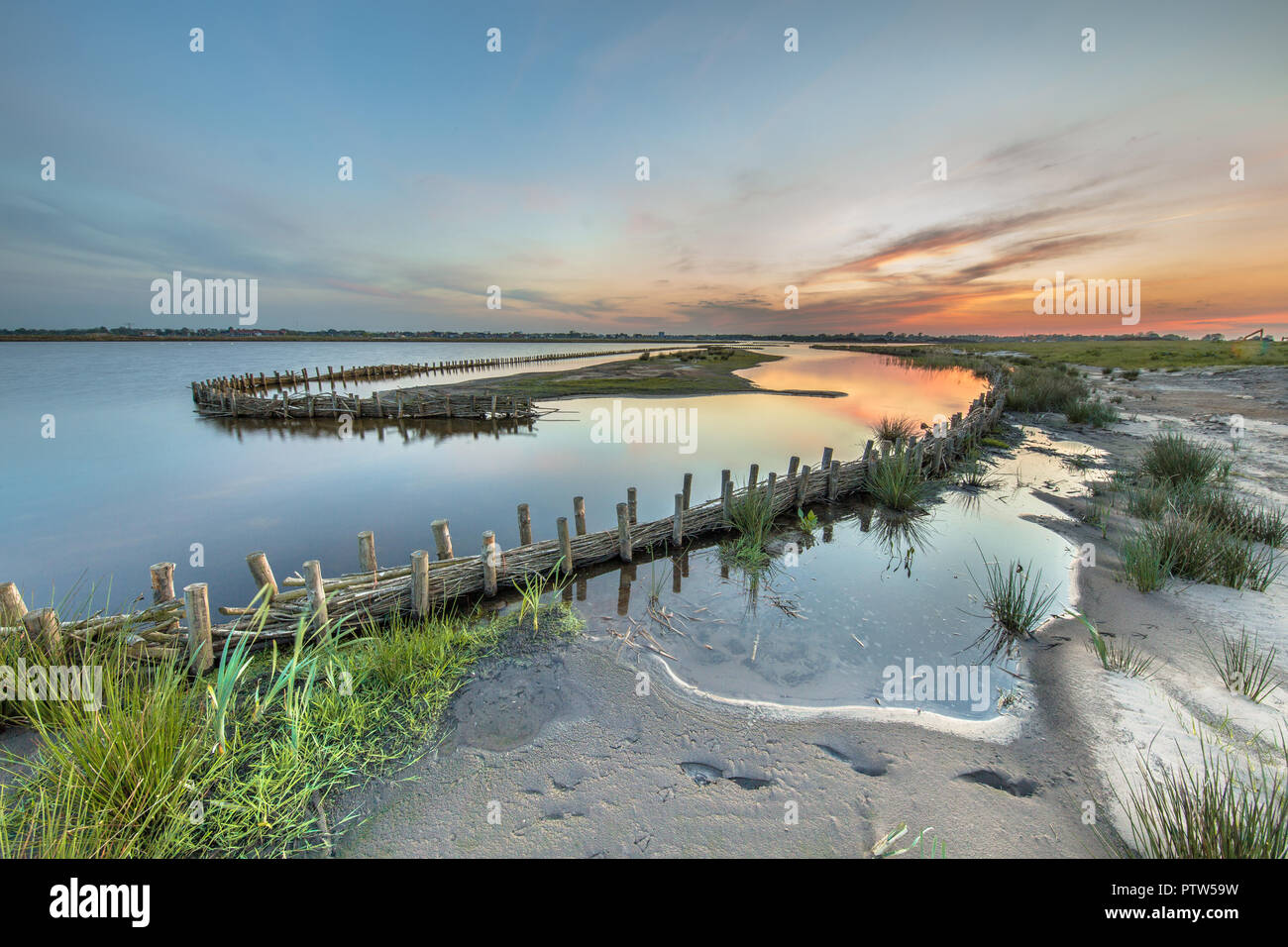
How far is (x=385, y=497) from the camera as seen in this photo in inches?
542

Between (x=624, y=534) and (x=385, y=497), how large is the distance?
8.63 metres

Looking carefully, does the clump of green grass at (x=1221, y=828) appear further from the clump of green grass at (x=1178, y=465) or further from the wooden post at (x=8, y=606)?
the clump of green grass at (x=1178, y=465)

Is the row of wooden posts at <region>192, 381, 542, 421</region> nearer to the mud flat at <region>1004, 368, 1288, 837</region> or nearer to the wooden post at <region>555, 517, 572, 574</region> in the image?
the wooden post at <region>555, 517, 572, 574</region>

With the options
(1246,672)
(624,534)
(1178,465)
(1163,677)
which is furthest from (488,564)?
(1178,465)

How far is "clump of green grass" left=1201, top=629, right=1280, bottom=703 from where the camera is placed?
4914 millimetres

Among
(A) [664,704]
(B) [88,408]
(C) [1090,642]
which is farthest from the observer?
(B) [88,408]

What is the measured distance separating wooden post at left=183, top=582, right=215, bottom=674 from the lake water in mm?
1792

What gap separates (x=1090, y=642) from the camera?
20.8ft

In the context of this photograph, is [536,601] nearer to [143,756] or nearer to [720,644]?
[720,644]

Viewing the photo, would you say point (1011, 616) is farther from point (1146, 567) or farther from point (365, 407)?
point (365, 407)

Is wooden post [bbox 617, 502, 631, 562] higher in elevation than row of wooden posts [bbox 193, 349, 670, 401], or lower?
lower

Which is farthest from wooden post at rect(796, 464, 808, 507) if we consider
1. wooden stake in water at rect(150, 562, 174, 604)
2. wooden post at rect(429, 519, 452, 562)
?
wooden stake in water at rect(150, 562, 174, 604)

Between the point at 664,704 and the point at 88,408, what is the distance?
41.3 m
